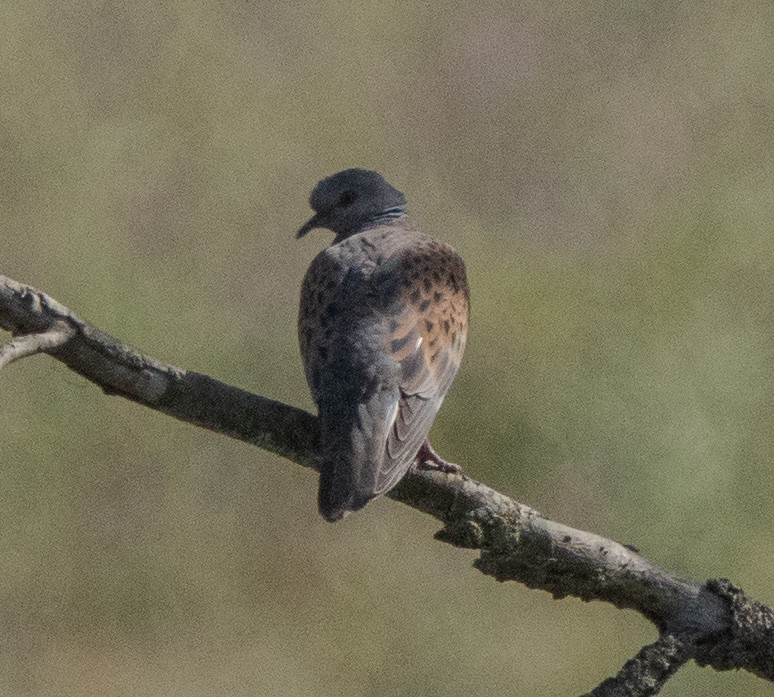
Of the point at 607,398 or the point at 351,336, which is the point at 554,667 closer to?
the point at 607,398

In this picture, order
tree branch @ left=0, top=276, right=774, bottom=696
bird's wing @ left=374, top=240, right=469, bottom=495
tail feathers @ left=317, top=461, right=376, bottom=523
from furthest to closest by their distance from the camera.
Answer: bird's wing @ left=374, top=240, right=469, bottom=495, tail feathers @ left=317, top=461, right=376, bottom=523, tree branch @ left=0, top=276, right=774, bottom=696

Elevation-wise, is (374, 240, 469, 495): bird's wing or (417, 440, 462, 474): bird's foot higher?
(374, 240, 469, 495): bird's wing

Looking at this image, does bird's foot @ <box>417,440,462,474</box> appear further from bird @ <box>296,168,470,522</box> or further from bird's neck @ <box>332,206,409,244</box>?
bird's neck @ <box>332,206,409,244</box>

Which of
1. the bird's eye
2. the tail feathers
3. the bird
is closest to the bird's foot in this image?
the bird

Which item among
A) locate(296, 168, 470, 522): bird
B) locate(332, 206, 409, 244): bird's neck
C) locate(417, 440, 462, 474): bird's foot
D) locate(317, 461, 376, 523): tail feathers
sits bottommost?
locate(317, 461, 376, 523): tail feathers

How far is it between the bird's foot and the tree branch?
0.9 inches

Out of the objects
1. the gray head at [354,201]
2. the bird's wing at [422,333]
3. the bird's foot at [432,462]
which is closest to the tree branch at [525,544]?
the bird's foot at [432,462]

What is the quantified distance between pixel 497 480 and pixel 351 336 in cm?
225

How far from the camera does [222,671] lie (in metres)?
6.62

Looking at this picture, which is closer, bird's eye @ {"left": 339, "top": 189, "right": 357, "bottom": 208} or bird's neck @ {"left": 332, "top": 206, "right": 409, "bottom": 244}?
bird's neck @ {"left": 332, "top": 206, "right": 409, "bottom": 244}

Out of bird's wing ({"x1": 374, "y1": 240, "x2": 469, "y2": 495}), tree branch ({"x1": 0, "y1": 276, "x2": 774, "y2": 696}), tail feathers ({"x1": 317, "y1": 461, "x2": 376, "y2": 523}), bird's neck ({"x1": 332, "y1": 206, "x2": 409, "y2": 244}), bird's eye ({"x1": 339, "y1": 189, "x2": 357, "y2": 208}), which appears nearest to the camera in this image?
tree branch ({"x1": 0, "y1": 276, "x2": 774, "y2": 696})

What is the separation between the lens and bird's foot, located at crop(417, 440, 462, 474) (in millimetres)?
4250

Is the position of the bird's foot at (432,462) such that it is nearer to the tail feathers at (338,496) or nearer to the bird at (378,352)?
the bird at (378,352)

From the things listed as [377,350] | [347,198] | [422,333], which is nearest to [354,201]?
[347,198]
